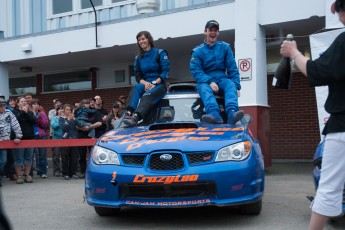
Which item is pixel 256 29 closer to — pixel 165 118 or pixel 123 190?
pixel 165 118

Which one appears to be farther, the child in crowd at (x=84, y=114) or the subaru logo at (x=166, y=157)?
the child in crowd at (x=84, y=114)

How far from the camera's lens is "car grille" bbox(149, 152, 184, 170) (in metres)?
5.12

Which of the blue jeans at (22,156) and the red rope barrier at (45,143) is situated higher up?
the red rope barrier at (45,143)

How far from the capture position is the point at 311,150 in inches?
509

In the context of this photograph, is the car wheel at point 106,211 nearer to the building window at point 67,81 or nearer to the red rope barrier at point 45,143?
the red rope barrier at point 45,143

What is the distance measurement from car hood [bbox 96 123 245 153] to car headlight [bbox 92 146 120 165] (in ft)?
0.18

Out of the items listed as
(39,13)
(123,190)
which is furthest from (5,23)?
(123,190)

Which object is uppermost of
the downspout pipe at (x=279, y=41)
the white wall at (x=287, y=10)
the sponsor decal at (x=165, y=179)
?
the white wall at (x=287, y=10)

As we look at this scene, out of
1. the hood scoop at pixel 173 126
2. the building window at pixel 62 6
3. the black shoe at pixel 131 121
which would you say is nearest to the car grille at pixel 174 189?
the hood scoop at pixel 173 126

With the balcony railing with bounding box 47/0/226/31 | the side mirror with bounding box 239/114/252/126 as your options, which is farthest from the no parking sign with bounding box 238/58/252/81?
the side mirror with bounding box 239/114/252/126

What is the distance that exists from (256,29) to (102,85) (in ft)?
24.1

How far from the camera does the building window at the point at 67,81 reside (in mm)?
16453

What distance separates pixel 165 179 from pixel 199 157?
443 mm

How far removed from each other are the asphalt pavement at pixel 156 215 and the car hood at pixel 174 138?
0.89m
